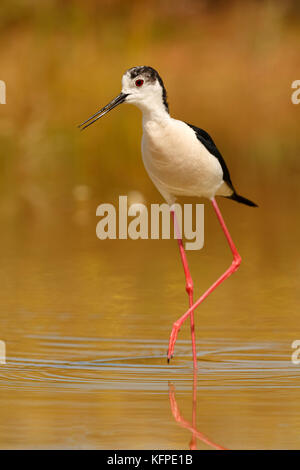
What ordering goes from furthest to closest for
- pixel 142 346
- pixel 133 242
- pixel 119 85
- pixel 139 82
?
pixel 119 85
pixel 133 242
pixel 142 346
pixel 139 82

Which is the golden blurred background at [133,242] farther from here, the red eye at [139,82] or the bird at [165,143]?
the red eye at [139,82]

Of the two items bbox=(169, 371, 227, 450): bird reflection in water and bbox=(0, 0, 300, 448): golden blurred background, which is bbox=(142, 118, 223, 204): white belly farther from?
bbox=(169, 371, 227, 450): bird reflection in water

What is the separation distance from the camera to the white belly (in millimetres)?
6543

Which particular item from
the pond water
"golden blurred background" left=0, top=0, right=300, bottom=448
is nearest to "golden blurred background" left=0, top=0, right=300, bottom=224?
"golden blurred background" left=0, top=0, right=300, bottom=448

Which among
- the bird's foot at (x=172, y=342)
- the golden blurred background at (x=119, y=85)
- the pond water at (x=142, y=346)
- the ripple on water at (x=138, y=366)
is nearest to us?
the pond water at (x=142, y=346)

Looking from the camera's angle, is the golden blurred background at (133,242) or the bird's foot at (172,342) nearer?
the golden blurred background at (133,242)

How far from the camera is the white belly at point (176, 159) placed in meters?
6.54

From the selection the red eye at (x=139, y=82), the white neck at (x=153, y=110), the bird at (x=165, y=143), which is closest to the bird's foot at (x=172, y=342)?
the bird at (x=165, y=143)

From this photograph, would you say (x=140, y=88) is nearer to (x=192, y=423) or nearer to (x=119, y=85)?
(x=192, y=423)

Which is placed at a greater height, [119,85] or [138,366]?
[119,85]

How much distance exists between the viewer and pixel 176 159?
259 inches

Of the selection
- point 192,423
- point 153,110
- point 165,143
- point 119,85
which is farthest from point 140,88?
point 119,85

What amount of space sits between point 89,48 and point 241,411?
11808 millimetres

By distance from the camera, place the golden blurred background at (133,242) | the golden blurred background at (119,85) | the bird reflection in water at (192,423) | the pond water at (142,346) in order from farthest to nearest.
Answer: the golden blurred background at (119,85), the golden blurred background at (133,242), the pond water at (142,346), the bird reflection in water at (192,423)
